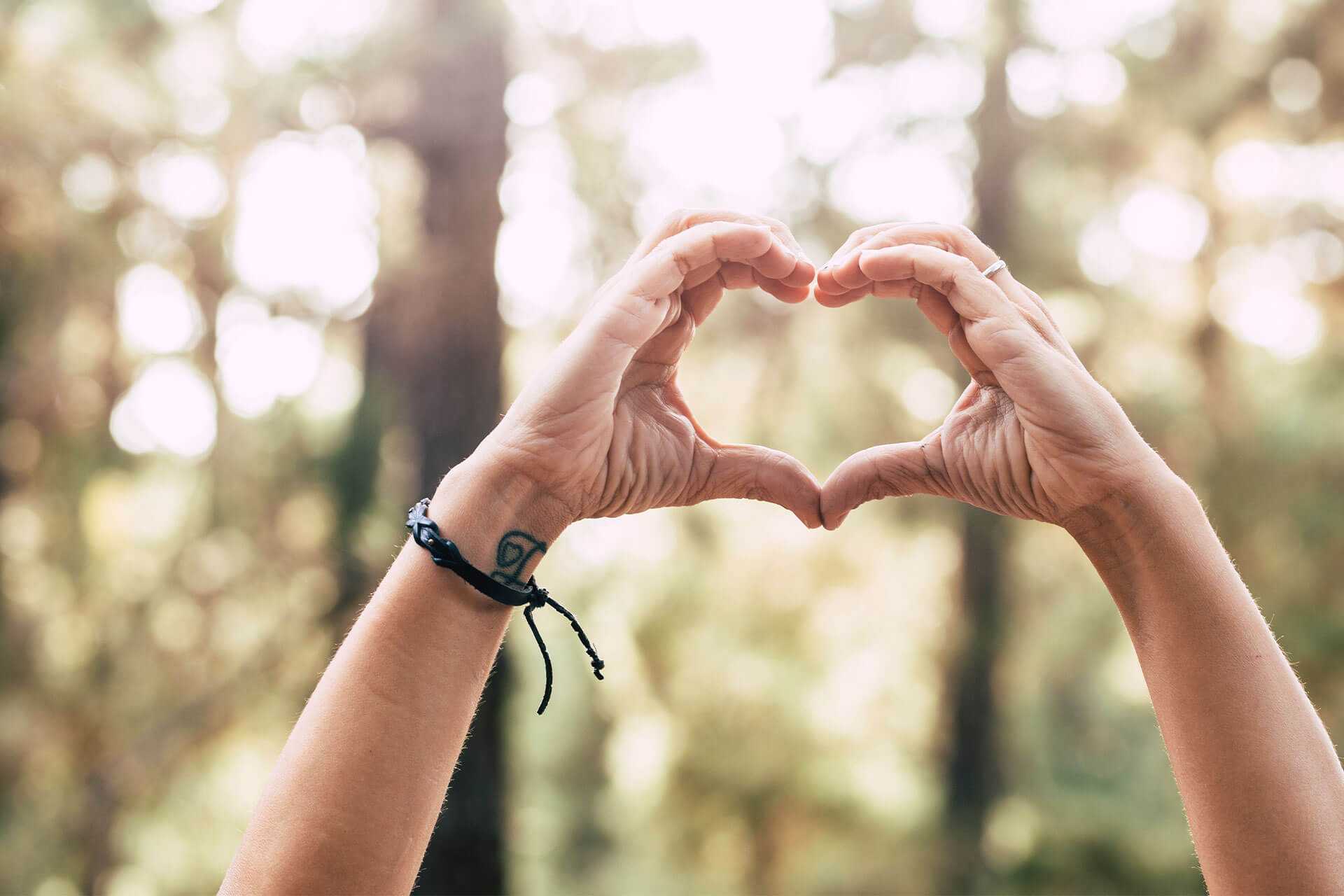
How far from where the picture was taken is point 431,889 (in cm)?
345

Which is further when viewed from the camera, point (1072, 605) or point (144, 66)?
point (1072, 605)

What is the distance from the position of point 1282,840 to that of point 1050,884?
4.71m

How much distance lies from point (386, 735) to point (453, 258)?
9.74 ft

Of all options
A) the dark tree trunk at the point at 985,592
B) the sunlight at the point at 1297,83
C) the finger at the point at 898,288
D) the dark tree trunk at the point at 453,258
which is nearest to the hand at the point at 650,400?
the finger at the point at 898,288

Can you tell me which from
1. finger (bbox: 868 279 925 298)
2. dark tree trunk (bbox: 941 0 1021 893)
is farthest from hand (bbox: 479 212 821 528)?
dark tree trunk (bbox: 941 0 1021 893)

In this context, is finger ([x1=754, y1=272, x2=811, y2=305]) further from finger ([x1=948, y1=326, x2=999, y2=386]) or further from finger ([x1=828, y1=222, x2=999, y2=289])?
finger ([x1=948, y1=326, x2=999, y2=386])

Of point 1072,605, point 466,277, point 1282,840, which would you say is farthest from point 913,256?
point 1072,605

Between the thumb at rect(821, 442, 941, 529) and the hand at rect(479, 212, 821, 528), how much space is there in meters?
0.03

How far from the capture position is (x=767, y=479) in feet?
4.48

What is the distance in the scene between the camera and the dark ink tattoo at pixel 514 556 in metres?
1.09

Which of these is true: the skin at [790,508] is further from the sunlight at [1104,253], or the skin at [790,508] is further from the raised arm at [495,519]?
the sunlight at [1104,253]

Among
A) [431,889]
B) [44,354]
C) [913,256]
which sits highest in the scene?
[44,354]

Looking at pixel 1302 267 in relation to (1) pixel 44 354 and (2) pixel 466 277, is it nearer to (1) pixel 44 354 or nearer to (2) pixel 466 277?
(2) pixel 466 277

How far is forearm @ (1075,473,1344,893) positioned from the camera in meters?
A: 0.94
